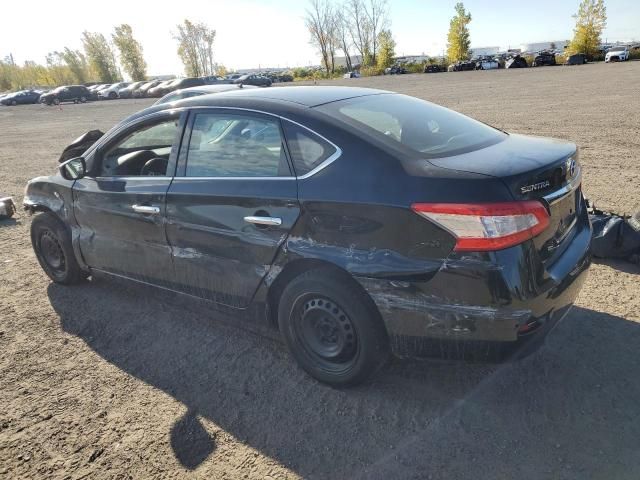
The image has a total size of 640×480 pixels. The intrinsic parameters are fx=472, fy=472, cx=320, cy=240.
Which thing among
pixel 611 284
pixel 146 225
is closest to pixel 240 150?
pixel 146 225

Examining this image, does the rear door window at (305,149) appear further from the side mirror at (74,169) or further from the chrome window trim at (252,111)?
the side mirror at (74,169)

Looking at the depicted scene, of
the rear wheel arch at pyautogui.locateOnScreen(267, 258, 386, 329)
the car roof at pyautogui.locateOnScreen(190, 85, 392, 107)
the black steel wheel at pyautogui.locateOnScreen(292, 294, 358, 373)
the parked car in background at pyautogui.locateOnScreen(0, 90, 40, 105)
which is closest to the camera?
the rear wheel arch at pyautogui.locateOnScreen(267, 258, 386, 329)

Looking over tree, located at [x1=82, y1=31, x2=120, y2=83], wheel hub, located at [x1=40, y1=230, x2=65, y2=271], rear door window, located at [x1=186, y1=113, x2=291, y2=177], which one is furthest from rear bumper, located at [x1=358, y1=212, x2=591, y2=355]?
tree, located at [x1=82, y1=31, x2=120, y2=83]

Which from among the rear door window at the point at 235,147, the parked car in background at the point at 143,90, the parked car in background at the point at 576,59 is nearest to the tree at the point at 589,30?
the parked car in background at the point at 576,59

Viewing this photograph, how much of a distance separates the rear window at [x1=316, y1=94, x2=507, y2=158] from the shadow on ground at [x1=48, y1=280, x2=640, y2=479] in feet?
3.97

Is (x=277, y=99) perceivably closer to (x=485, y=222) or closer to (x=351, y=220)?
(x=351, y=220)

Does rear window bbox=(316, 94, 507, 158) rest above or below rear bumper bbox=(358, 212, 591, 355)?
above

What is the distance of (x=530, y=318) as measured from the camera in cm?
227

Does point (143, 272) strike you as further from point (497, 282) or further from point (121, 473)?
point (497, 282)

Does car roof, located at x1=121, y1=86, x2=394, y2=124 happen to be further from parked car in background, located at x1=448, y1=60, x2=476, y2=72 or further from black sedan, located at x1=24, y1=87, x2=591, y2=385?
parked car in background, located at x1=448, y1=60, x2=476, y2=72

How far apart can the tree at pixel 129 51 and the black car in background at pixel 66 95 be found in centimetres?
3797

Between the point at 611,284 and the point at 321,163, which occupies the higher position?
the point at 321,163

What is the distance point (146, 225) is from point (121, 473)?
1.66 m

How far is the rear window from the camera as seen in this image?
2651 mm
